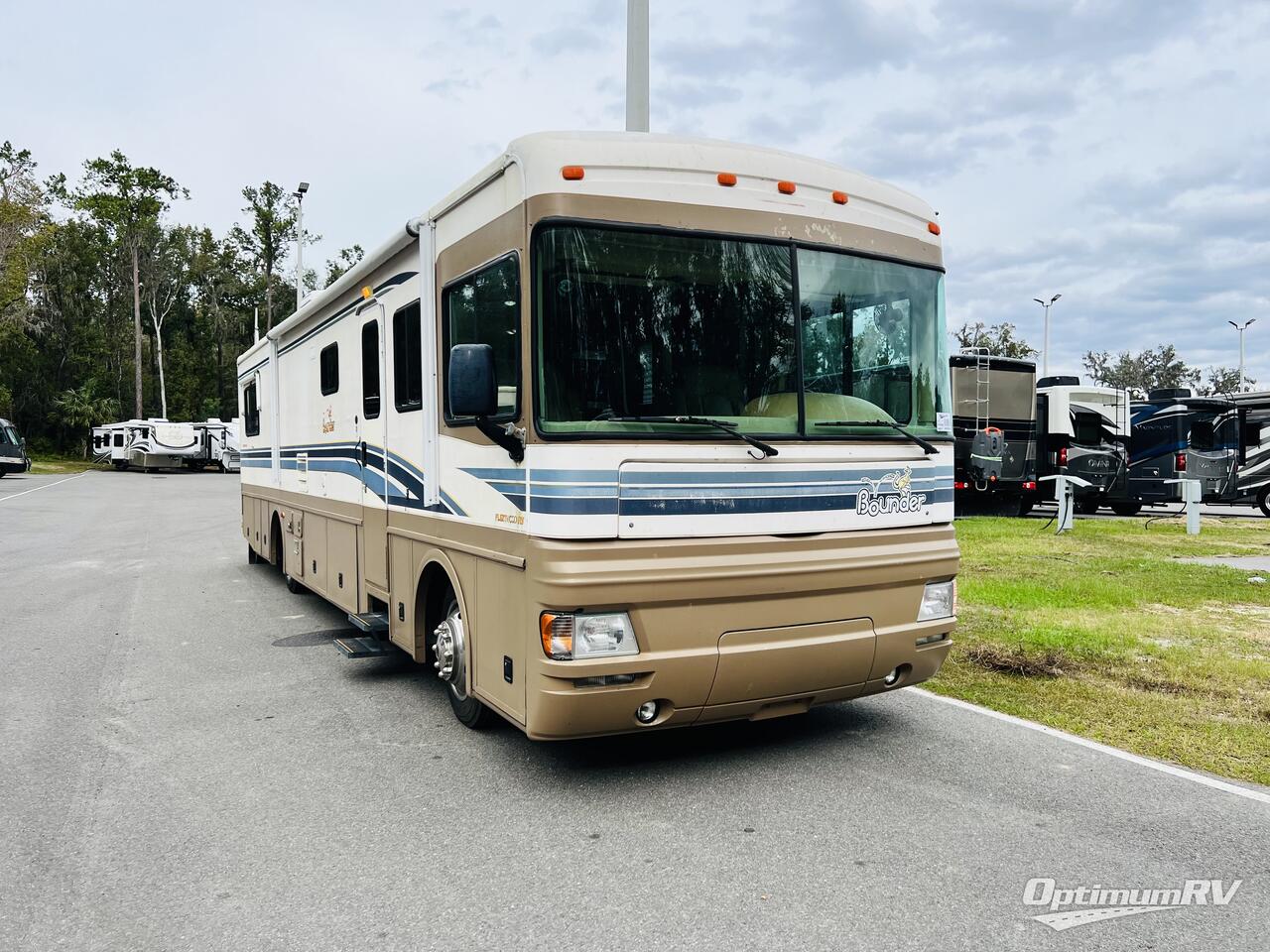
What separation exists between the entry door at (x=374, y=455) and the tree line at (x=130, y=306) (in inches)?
2062

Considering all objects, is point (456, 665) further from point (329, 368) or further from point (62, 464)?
point (62, 464)

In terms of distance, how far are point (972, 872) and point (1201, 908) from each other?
760 mm

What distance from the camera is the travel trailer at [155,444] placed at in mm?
45906

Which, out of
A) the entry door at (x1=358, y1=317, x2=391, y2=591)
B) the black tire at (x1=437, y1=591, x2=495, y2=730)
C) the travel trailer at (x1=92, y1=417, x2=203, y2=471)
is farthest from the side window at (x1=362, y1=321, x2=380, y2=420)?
the travel trailer at (x1=92, y1=417, x2=203, y2=471)

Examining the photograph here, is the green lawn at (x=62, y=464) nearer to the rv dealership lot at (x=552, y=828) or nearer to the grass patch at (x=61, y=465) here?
the grass patch at (x=61, y=465)

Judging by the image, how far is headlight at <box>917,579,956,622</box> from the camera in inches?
195

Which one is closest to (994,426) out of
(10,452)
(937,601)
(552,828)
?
(937,601)

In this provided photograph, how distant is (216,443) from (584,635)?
158ft

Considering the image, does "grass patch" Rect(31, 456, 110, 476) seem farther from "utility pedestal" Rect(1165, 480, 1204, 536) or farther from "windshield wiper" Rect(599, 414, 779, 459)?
"windshield wiper" Rect(599, 414, 779, 459)

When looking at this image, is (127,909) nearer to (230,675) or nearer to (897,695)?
(230,675)

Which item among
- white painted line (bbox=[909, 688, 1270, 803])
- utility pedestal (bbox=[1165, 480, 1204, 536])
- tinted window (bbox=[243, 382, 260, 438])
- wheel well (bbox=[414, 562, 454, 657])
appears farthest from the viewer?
utility pedestal (bbox=[1165, 480, 1204, 536])

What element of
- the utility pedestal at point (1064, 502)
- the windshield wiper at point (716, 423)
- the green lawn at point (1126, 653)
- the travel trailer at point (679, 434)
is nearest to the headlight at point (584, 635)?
the travel trailer at point (679, 434)

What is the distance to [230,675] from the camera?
6.80 meters

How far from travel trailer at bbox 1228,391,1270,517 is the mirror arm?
20.8 m
